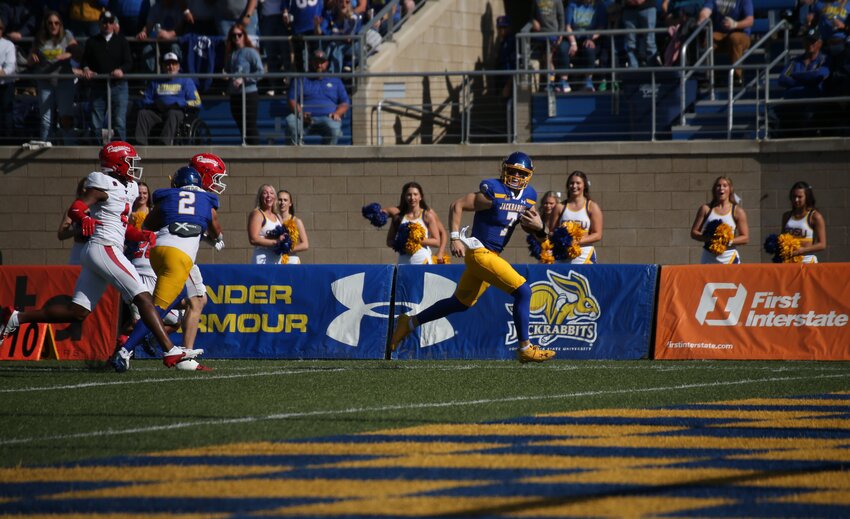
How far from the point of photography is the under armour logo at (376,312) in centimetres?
1308

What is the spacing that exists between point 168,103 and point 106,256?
7804mm

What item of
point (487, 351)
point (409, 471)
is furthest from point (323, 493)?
point (487, 351)

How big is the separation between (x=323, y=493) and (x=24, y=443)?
2.25 meters

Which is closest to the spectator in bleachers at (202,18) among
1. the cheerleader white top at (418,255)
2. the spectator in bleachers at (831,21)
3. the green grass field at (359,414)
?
the cheerleader white top at (418,255)

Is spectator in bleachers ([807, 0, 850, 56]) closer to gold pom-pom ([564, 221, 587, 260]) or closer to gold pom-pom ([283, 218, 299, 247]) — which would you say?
gold pom-pom ([564, 221, 587, 260])

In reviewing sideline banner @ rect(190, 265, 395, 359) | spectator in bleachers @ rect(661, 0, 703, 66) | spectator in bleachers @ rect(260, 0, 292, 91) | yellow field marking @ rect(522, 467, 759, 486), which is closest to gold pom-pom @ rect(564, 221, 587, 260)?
sideline banner @ rect(190, 265, 395, 359)

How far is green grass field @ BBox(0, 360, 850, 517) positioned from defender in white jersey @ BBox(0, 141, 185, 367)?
50 cm

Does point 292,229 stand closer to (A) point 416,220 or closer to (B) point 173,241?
(A) point 416,220

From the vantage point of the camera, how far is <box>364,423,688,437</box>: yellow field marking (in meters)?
6.74

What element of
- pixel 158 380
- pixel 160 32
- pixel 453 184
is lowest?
pixel 158 380

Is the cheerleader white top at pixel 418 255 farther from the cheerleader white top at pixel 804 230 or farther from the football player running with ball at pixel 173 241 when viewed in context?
the cheerleader white top at pixel 804 230

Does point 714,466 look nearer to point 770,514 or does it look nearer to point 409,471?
point 770,514

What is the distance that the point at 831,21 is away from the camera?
56.5ft

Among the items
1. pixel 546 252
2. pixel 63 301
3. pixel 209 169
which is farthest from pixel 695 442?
pixel 63 301
